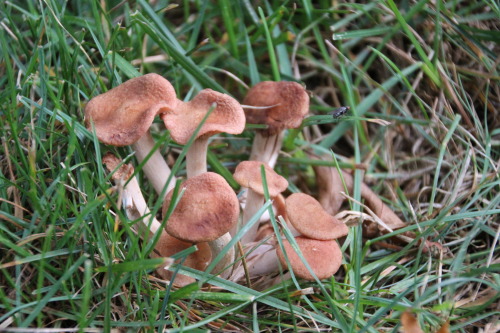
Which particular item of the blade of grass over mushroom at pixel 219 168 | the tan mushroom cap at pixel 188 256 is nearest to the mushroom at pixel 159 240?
the tan mushroom cap at pixel 188 256

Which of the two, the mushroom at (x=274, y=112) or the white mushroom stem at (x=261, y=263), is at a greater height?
the mushroom at (x=274, y=112)

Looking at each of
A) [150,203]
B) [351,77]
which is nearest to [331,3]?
[351,77]

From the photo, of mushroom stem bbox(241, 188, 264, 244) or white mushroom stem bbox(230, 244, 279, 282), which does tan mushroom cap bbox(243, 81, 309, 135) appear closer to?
mushroom stem bbox(241, 188, 264, 244)

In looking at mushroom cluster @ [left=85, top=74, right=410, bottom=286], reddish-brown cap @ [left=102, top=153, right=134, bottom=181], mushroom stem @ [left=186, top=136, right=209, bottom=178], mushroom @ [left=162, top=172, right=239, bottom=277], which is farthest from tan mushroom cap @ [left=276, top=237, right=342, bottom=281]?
reddish-brown cap @ [left=102, top=153, right=134, bottom=181]

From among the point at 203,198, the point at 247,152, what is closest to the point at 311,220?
the point at 203,198

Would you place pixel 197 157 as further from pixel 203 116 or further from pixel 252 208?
pixel 252 208

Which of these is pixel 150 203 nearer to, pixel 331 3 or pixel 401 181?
pixel 401 181

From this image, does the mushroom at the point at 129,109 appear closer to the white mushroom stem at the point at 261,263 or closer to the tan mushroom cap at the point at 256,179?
the tan mushroom cap at the point at 256,179
